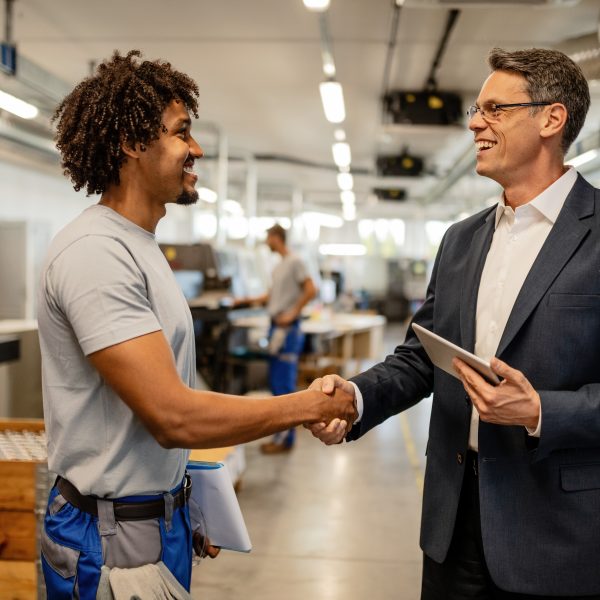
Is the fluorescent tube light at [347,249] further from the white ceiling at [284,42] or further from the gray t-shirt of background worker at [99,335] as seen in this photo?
the gray t-shirt of background worker at [99,335]

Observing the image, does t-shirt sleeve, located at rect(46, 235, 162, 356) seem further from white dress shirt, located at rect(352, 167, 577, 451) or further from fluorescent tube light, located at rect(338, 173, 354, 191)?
fluorescent tube light, located at rect(338, 173, 354, 191)

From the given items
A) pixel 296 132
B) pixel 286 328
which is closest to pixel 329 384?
pixel 286 328

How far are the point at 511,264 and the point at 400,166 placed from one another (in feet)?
38.9

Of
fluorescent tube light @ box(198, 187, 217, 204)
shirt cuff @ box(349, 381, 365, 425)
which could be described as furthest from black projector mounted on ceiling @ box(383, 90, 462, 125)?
shirt cuff @ box(349, 381, 365, 425)

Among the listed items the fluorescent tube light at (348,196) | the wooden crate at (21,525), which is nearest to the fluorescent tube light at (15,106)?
the wooden crate at (21,525)

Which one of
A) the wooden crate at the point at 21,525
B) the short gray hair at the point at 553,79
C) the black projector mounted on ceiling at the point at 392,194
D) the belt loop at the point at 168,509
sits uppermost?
the black projector mounted on ceiling at the point at 392,194

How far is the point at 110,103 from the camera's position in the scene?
149 centimetres

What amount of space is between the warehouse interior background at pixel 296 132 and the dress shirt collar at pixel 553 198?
2.56 m

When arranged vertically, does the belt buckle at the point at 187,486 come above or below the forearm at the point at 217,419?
below

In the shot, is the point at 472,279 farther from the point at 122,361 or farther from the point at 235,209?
the point at 235,209

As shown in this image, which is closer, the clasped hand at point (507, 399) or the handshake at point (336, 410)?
the clasped hand at point (507, 399)

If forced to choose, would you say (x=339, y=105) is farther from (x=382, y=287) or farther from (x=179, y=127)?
(x=382, y=287)

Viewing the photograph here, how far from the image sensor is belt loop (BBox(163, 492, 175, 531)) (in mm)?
1465

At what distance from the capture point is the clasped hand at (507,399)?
4.67ft
